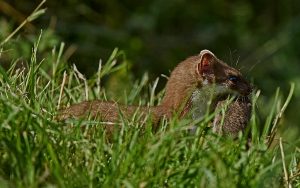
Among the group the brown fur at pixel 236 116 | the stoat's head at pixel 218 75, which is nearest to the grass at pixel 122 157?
the brown fur at pixel 236 116

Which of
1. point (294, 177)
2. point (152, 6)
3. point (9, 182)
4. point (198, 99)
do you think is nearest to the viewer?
point (9, 182)

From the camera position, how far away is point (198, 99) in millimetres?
6605

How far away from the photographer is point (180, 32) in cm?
1297

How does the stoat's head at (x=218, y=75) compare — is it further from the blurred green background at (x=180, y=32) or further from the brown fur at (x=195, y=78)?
the blurred green background at (x=180, y=32)

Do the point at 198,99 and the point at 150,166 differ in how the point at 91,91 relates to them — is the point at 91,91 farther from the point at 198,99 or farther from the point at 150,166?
the point at 150,166

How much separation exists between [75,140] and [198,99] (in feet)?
6.27

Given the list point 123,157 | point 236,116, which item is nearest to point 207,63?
point 236,116

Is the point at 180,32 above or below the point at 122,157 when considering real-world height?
below

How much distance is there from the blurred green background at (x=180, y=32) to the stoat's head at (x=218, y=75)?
14.0ft

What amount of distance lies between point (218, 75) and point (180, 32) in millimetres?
6180

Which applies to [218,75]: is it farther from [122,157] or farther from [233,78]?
[122,157]

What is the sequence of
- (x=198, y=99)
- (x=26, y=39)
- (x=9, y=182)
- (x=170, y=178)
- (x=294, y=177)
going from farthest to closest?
1. (x=26, y=39)
2. (x=198, y=99)
3. (x=294, y=177)
4. (x=170, y=178)
5. (x=9, y=182)

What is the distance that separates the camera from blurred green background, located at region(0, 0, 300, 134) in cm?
1172

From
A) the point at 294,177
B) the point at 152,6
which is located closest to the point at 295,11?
the point at 152,6
